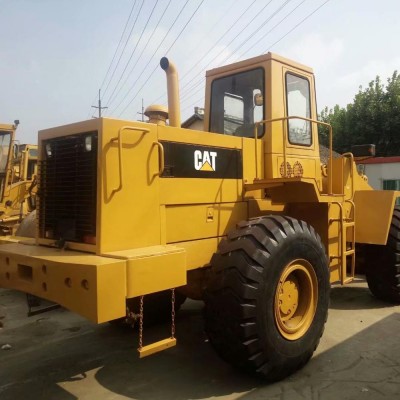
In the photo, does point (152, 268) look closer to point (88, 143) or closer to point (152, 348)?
point (152, 348)

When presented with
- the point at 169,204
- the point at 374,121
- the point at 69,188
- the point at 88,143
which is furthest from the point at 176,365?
the point at 374,121

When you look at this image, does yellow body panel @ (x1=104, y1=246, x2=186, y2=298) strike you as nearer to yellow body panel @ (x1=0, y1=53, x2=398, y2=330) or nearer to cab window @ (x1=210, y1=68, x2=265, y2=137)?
yellow body panel @ (x1=0, y1=53, x2=398, y2=330)

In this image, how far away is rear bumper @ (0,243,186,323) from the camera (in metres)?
2.98

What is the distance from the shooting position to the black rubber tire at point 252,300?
3430 millimetres

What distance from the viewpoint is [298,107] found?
5023 mm

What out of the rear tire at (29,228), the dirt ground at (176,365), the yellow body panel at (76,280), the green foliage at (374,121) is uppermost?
the green foliage at (374,121)

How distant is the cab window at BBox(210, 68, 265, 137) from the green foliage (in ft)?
58.7

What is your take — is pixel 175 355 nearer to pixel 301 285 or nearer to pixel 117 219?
pixel 301 285

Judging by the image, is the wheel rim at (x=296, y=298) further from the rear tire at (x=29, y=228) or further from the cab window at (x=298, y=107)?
the rear tire at (x=29, y=228)

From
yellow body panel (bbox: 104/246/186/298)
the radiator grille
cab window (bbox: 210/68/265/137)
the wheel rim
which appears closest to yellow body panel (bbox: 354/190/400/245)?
the wheel rim

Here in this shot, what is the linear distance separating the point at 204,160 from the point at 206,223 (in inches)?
23.4

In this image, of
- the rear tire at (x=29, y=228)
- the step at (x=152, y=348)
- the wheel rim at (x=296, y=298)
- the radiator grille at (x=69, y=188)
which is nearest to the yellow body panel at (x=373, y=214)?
the wheel rim at (x=296, y=298)

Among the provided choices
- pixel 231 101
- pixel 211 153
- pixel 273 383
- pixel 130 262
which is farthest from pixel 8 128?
pixel 273 383

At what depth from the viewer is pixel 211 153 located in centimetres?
416
